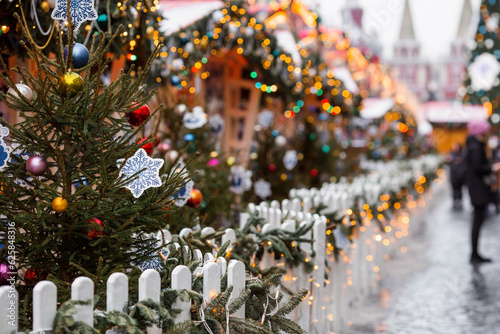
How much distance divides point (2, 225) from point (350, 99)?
825 centimetres

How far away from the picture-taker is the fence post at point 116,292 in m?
2.31

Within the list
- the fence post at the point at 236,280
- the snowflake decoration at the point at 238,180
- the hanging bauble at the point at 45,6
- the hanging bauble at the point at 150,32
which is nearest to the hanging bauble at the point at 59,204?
the fence post at the point at 236,280

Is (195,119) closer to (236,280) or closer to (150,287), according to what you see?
(236,280)

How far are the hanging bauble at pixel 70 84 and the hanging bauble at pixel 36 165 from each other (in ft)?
0.94

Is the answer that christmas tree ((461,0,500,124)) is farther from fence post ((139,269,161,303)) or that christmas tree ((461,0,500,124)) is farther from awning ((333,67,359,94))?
fence post ((139,269,161,303))

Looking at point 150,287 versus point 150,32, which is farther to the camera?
point 150,32

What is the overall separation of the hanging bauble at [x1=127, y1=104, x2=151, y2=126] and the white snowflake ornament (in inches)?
1193

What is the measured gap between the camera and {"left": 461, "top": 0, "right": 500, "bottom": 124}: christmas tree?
30.6m

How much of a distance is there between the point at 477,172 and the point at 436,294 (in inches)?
88.9

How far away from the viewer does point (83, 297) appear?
2.21 metres

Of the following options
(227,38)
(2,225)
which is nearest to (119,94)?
(2,225)

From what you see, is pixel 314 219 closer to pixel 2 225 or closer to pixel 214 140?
pixel 2 225

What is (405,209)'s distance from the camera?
10523 mm

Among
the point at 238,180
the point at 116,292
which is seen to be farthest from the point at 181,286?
the point at 238,180
